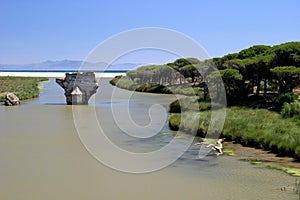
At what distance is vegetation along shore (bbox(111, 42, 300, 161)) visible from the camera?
14750 mm

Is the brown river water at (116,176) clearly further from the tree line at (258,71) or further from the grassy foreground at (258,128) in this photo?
the tree line at (258,71)

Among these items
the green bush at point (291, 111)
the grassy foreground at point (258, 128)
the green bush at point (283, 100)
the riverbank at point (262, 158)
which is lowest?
the riverbank at point (262, 158)

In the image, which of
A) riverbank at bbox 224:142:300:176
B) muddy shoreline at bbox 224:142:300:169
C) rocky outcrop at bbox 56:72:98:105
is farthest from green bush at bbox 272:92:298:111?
rocky outcrop at bbox 56:72:98:105

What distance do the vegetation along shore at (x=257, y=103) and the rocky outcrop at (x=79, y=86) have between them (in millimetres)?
7455

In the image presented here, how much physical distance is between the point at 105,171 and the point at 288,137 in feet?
23.0

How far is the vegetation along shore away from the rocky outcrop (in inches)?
294

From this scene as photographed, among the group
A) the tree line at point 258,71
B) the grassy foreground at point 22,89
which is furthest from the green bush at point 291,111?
the grassy foreground at point 22,89

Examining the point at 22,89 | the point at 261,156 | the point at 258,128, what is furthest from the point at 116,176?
the point at 22,89

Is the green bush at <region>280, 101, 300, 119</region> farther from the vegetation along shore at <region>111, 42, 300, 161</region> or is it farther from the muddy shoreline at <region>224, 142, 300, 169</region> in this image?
the muddy shoreline at <region>224, 142, 300, 169</region>

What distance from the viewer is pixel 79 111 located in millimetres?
26812

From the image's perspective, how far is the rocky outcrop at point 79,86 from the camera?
30.3 meters

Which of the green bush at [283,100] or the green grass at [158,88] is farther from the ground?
the green grass at [158,88]

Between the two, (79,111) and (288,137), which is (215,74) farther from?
(288,137)

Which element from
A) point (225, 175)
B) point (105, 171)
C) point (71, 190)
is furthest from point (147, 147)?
point (71, 190)
